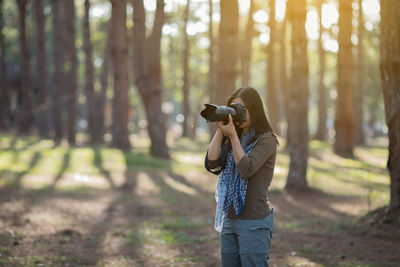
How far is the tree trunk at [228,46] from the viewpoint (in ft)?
46.2

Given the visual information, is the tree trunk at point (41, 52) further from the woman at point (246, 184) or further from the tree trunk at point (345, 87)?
the woman at point (246, 184)

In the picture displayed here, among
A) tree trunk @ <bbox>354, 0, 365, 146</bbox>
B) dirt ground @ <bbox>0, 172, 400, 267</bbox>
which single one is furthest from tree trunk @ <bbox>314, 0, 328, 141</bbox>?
dirt ground @ <bbox>0, 172, 400, 267</bbox>

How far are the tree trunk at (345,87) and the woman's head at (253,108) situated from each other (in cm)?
1774

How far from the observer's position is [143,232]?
8711 mm

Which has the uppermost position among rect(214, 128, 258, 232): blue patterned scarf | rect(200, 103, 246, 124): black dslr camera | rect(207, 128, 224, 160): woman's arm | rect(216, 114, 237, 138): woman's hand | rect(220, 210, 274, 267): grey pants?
rect(200, 103, 246, 124): black dslr camera

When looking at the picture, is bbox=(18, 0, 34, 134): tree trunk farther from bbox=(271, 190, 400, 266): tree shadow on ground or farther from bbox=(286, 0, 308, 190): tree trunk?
bbox=(271, 190, 400, 266): tree shadow on ground

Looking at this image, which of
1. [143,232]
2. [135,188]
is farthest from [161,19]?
[143,232]

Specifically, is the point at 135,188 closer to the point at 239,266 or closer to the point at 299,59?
the point at 299,59

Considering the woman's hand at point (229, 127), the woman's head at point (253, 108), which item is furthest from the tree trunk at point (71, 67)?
the woman's hand at point (229, 127)

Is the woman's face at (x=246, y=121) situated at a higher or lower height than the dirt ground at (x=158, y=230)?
higher

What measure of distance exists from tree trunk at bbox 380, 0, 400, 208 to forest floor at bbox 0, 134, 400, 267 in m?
0.78

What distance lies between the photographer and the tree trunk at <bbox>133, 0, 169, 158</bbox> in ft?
64.1

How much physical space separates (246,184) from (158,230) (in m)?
5.25

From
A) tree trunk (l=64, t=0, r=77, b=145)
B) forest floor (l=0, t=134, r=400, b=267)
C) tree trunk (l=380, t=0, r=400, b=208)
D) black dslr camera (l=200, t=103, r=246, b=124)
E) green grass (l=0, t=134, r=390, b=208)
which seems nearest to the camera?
black dslr camera (l=200, t=103, r=246, b=124)
